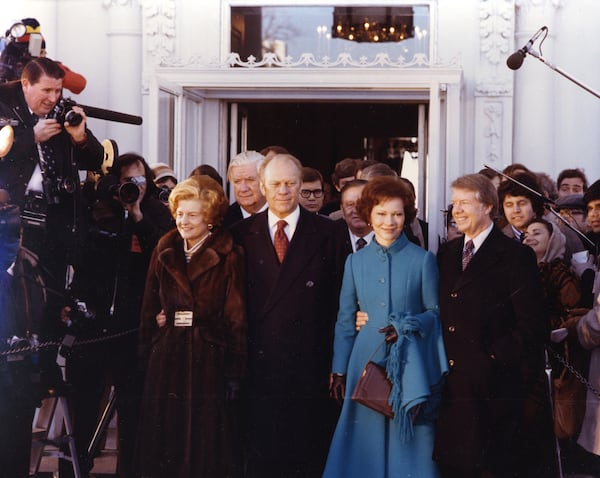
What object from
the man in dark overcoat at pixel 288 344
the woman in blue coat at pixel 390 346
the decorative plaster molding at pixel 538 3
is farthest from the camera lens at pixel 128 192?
the decorative plaster molding at pixel 538 3

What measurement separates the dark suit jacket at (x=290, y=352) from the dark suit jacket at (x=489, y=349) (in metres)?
0.60

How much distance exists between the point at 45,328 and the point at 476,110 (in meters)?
5.13

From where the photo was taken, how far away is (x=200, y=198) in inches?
229

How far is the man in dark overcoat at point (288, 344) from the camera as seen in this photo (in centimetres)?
568

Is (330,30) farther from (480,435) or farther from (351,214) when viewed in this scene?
(480,435)

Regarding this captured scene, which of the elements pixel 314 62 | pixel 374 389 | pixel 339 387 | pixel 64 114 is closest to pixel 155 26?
pixel 314 62

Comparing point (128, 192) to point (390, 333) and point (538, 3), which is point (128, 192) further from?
point (538, 3)

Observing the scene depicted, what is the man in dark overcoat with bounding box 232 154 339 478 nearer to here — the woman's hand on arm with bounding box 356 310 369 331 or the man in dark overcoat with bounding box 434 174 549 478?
the woman's hand on arm with bounding box 356 310 369 331

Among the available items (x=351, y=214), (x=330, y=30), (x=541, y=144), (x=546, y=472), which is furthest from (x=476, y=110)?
(x=546, y=472)

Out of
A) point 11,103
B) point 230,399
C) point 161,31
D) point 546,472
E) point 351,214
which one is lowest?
point 546,472

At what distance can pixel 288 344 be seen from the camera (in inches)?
→ 223

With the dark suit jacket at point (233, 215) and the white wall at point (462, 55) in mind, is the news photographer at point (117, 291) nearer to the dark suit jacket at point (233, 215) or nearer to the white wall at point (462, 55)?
the dark suit jacket at point (233, 215)

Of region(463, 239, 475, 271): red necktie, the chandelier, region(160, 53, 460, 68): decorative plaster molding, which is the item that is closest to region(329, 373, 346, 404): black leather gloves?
region(463, 239, 475, 271): red necktie

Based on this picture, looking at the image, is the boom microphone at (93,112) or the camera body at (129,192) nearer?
the boom microphone at (93,112)
